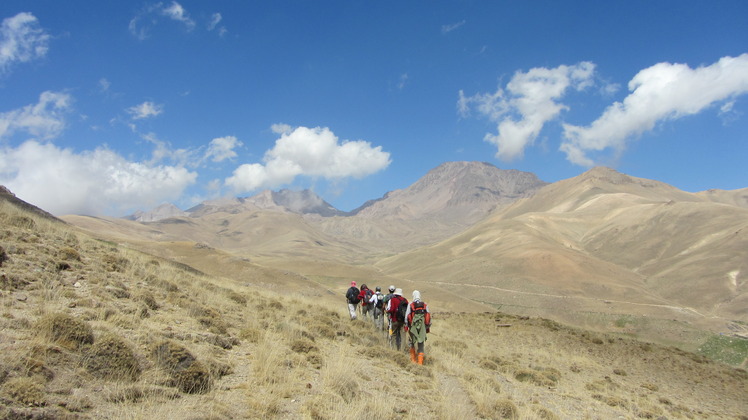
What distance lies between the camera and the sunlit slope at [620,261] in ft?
278

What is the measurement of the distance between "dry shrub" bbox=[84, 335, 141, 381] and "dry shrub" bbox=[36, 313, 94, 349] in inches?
8.8

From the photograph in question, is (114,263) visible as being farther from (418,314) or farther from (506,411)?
(506,411)

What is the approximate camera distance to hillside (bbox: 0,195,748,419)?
534cm

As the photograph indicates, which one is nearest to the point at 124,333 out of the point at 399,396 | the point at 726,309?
the point at 399,396

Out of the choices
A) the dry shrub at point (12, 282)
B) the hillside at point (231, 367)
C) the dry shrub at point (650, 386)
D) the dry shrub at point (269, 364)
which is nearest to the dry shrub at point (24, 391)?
the hillside at point (231, 367)

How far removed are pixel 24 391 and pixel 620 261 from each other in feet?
499

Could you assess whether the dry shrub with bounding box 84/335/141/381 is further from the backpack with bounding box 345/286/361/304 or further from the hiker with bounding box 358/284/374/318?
the backpack with bounding box 345/286/361/304

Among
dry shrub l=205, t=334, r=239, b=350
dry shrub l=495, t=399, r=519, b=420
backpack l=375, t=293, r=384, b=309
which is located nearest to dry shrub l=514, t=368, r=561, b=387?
dry shrub l=495, t=399, r=519, b=420

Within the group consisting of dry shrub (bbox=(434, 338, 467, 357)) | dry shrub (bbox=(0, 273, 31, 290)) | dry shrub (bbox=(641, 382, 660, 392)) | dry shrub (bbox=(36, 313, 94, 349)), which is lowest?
dry shrub (bbox=(641, 382, 660, 392))

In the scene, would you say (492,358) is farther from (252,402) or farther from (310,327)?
(252,402)

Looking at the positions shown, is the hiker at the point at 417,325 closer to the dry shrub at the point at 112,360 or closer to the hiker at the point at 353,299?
the hiker at the point at 353,299

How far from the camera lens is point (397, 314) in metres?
13.5

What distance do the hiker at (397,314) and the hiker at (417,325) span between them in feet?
1.32

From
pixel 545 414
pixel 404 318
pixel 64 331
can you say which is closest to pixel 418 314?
pixel 404 318
